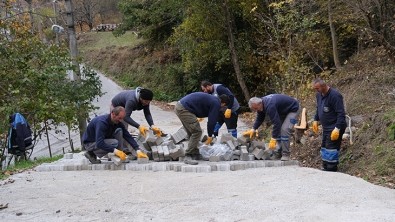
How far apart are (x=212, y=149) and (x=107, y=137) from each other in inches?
82.5

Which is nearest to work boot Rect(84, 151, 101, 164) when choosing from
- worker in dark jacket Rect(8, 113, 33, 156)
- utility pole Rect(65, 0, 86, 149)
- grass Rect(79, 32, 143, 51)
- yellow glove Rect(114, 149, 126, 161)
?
yellow glove Rect(114, 149, 126, 161)

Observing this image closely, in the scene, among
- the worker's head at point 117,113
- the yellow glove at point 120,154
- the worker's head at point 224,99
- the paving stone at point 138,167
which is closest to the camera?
the worker's head at point 117,113

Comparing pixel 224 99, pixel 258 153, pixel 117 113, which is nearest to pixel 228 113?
pixel 224 99

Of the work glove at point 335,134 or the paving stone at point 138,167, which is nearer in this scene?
the work glove at point 335,134

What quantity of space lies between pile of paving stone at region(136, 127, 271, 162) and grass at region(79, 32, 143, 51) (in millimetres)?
28168

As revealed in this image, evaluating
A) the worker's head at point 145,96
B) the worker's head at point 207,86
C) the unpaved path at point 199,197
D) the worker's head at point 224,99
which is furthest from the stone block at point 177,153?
the worker's head at point 207,86

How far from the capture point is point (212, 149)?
30.4ft

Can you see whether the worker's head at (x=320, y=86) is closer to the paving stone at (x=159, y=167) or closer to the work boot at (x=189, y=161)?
the work boot at (x=189, y=161)

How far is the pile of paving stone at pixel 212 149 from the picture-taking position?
9078mm

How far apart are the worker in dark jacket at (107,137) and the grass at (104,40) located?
2859cm

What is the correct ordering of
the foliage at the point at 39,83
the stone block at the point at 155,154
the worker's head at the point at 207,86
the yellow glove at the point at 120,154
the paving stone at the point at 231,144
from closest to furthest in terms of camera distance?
the yellow glove at the point at 120,154 < the stone block at the point at 155,154 < the paving stone at the point at 231,144 < the worker's head at the point at 207,86 < the foliage at the point at 39,83

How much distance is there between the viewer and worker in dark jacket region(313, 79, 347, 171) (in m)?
7.93

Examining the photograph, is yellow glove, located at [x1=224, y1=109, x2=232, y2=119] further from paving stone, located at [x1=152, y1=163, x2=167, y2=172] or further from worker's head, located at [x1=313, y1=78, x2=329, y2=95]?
worker's head, located at [x1=313, y1=78, x2=329, y2=95]

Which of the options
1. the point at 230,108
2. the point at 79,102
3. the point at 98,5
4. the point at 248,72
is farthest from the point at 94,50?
the point at 230,108
